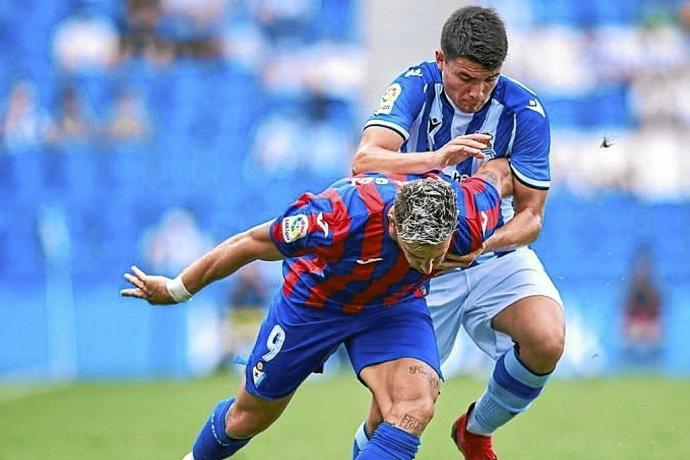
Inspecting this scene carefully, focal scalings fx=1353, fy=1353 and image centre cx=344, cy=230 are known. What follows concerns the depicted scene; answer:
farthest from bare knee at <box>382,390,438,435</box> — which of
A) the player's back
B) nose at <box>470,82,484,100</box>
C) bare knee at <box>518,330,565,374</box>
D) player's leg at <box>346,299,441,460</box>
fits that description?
nose at <box>470,82,484,100</box>

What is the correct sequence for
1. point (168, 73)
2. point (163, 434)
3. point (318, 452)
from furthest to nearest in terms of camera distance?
point (168, 73) → point (163, 434) → point (318, 452)

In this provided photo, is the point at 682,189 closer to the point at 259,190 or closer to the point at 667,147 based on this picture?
the point at 667,147

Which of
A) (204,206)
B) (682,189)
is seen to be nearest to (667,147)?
(682,189)

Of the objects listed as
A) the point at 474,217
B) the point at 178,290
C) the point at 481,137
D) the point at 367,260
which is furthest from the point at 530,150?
the point at 178,290

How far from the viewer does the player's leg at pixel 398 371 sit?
5.33 m

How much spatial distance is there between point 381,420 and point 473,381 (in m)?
7.21

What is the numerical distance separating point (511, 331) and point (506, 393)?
300mm

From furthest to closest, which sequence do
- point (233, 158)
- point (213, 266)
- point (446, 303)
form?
point (233, 158), point (446, 303), point (213, 266)

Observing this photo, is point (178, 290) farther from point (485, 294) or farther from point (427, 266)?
point (485, 294)

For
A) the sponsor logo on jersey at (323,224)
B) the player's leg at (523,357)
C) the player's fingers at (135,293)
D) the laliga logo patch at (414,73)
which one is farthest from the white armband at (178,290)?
the player's leg at (523,357)

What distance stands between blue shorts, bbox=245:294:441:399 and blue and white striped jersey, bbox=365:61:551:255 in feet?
2.53

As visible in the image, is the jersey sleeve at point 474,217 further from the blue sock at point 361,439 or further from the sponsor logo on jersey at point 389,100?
the blue sock at point 361,439

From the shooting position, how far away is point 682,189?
614 inches

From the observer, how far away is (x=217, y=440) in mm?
6309
